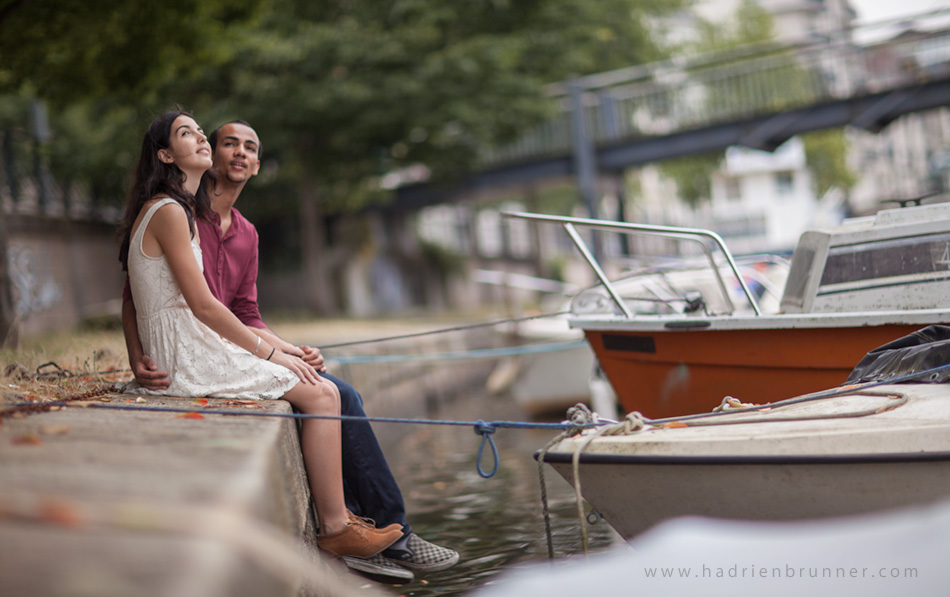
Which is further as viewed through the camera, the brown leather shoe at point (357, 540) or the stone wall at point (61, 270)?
the stone wall at point (61, 270)

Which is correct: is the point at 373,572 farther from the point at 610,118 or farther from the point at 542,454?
the point at 610,118

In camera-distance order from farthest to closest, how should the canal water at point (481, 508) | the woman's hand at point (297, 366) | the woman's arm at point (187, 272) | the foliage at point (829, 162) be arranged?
1. the foliage at point (829, 162)
2. the canal water at point (481, 508)
3. the woman's hand at point (297, 366)
4. the woman's arm at point (187, 272)

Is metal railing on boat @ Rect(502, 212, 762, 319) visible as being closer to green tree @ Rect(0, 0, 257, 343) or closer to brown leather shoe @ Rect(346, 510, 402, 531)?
brown leather shoe @ Rect(346, 510, 402, 531)

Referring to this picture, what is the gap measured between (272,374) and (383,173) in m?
15.5

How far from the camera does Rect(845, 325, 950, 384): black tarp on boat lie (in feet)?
14.5

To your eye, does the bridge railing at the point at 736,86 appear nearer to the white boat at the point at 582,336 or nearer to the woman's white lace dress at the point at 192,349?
the white boat at the point at 582,336

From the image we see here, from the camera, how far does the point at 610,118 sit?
21.2 m

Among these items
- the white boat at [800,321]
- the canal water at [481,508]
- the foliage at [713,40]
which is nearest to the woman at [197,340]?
the canal water at [481,508]

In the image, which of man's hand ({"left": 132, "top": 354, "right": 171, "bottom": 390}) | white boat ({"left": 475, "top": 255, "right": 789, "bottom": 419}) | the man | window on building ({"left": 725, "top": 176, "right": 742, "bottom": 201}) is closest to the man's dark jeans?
the man

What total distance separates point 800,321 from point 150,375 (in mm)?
3863

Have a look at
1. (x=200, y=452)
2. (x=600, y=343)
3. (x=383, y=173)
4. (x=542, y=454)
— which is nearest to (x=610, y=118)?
(x=383, y=173)

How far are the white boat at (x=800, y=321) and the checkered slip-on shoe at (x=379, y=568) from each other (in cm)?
242

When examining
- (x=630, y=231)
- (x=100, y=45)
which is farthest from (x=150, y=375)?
(x=100, y=45)

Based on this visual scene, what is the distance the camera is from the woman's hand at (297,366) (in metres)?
3.95
